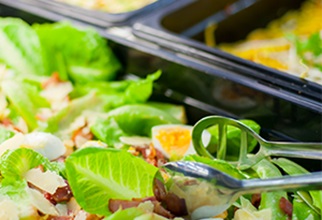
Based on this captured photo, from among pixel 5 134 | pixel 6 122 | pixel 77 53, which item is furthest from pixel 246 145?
pixel 77 53

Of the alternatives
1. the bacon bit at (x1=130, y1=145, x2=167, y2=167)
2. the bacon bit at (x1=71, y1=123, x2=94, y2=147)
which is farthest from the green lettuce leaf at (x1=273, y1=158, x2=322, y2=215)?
the bacon bit at (x1=71, y1=123, x2=94, y2=147)

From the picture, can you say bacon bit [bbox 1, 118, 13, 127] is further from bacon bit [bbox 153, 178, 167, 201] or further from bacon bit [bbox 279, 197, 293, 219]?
bacon bit [bbox 279, 197, 293, 219]

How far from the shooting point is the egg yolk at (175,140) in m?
1.82

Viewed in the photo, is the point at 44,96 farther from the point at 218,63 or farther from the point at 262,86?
the point at 262,86

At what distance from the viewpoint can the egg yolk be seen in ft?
5.97

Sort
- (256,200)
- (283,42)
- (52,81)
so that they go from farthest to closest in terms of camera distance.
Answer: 1. (283,42)
2. (52,81)
3. (256,200)

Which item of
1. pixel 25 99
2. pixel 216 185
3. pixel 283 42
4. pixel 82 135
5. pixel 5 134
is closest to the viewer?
pixel 216 185

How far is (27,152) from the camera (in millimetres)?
1559

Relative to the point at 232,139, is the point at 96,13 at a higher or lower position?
higher

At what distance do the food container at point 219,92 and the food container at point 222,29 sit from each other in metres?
0.02

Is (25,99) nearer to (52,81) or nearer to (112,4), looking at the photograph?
(52,81)

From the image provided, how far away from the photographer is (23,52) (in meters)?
2.31

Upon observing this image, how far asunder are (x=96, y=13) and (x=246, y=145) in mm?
1090

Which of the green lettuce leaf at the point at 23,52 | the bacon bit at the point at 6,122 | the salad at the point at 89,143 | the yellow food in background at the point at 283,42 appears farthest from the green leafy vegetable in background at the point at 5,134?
the yellow food in background at the point at 283,42
